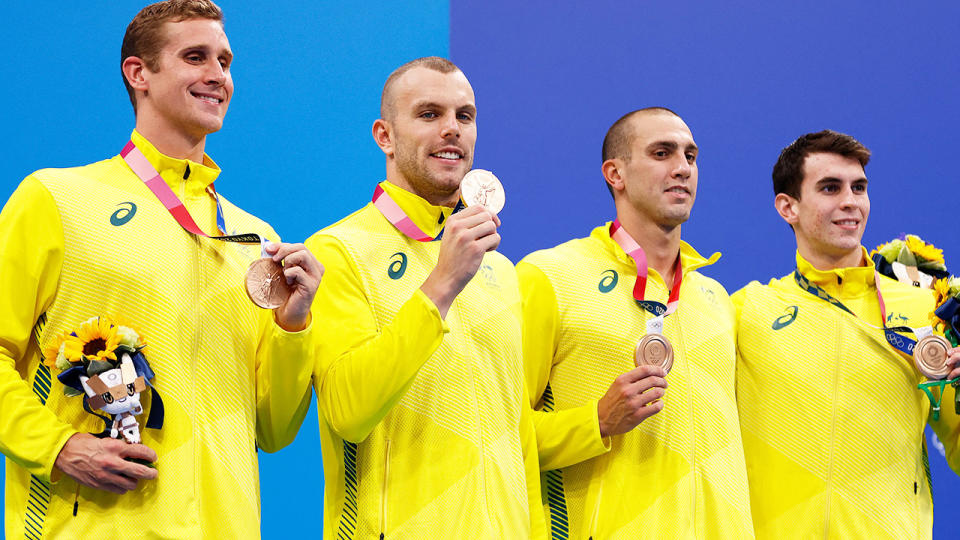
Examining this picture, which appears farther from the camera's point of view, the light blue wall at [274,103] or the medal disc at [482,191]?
the light blue wall at [274,103]

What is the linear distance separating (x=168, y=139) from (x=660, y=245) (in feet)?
5.17

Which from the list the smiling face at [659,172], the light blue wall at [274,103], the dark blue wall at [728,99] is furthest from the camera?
the dark blue wall at [728,99]

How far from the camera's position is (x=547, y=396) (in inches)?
126

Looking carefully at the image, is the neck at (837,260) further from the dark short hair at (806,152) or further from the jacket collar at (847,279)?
the dark short hair at (806,152)

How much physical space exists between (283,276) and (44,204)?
544mm

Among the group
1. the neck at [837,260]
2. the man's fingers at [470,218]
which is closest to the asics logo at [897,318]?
the neck at [837,260]

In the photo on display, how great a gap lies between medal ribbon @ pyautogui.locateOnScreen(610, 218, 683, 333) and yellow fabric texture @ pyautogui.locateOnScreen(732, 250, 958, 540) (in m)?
0.41

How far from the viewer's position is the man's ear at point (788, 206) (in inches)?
153

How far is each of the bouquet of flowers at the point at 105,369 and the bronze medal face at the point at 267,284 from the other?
0.27 metres

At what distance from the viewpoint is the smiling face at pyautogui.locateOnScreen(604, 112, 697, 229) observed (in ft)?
11.2

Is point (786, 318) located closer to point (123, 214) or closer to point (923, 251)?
point (923, 251)

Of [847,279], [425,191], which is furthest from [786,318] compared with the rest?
[425,191]

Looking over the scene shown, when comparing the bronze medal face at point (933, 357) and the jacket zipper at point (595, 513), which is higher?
the bronze medal face at point (933, 357)

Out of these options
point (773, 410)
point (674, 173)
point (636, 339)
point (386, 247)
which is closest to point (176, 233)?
point (386, 247)
